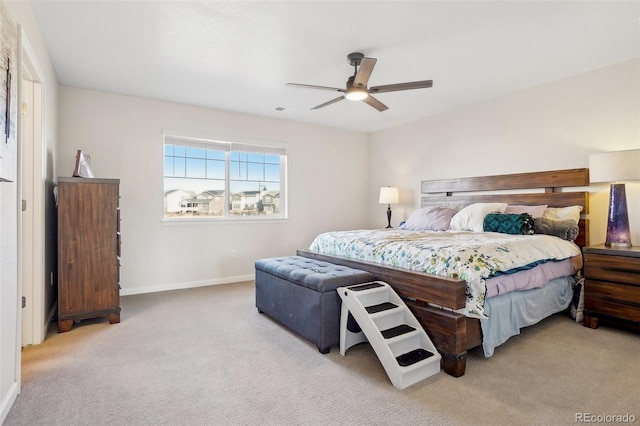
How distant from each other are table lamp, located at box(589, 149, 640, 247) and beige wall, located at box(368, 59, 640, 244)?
38 centimetres

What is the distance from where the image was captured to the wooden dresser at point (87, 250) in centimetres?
294

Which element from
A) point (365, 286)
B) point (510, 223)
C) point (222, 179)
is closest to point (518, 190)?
point (510, 223)

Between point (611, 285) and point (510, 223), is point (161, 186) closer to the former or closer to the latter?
point (510, 223)

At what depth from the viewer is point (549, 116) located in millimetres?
3824

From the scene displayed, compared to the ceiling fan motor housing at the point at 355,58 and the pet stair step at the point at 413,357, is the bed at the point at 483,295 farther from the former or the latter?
the ceiling fan motor housing at the point at 355,58

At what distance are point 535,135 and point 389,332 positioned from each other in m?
3.20

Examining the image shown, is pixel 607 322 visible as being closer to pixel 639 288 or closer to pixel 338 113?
pixel 639 288

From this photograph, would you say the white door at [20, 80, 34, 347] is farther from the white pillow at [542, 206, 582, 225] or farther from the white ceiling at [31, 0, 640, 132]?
the white pillow at [542, 206, 582, 225]

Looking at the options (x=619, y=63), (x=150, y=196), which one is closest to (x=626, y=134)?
(x=619, y=63)

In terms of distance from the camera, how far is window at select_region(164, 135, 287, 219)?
4.57m

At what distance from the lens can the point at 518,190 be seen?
13.5ft

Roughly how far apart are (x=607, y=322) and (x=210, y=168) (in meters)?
4.76

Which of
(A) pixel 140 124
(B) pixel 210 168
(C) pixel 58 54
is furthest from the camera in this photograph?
(B) pixel 210 168

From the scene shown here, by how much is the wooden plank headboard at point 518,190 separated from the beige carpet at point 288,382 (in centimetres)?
136
